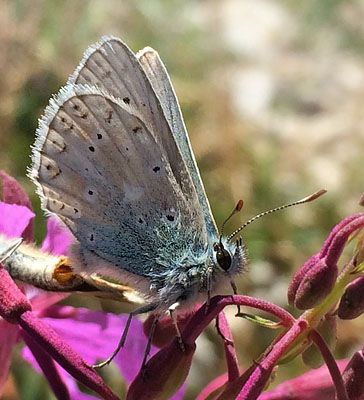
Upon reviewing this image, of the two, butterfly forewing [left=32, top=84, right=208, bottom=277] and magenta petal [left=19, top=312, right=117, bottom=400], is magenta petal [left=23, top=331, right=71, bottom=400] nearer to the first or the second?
magenta petal [left=19, top=312, right=117, bottom=400]

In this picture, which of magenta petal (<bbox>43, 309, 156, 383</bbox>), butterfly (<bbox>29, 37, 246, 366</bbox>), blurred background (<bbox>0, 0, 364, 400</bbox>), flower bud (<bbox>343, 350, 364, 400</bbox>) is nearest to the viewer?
flower bud (<bbox>343, 350, 364, 400</bbox>)

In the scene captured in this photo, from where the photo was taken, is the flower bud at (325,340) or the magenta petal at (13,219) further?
the magenta petal at (13,219)

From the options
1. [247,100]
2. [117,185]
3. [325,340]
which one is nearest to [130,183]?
[117,185]

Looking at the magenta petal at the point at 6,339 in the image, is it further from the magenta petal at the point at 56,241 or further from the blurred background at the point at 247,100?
the blurred background at the point at 247,100

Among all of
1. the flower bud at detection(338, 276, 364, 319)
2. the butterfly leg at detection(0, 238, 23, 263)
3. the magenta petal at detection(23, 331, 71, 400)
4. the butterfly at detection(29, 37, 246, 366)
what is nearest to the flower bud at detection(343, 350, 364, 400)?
the flower bud at detection(338, 276, 364, 319)

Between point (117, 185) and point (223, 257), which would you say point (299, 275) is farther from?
point (117, 185)

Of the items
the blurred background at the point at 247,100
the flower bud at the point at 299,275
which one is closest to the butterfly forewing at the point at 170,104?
the flower bud at the point at 299,275

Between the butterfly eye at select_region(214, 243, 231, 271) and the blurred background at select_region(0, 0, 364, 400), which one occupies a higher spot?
the butterfly eye at select_region(214, 243, 231, 271)
